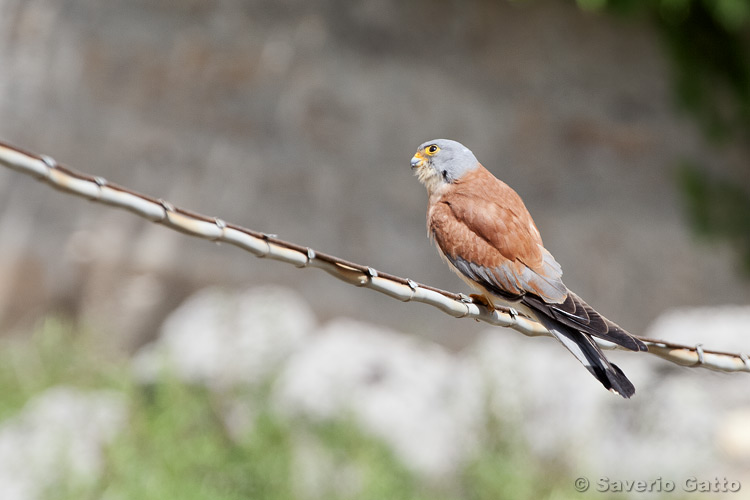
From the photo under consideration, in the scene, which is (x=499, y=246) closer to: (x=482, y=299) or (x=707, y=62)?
(x=482, y=299)

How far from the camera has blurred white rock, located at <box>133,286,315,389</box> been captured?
180 inches

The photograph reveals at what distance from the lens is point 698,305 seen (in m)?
6.83

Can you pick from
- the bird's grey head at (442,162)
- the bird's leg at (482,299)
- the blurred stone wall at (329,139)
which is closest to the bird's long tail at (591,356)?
the bird's leg at (482,299)

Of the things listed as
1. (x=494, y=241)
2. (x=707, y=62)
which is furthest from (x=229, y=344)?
(x=707, y=62)

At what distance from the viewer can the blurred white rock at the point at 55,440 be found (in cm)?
386

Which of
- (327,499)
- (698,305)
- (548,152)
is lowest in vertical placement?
(327,499)

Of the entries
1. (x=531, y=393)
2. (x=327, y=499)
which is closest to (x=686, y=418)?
(x=531, y=393)

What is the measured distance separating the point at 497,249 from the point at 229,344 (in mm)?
2644

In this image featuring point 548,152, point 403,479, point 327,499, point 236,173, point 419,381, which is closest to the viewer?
point 327,499

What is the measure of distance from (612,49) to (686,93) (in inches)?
26.1

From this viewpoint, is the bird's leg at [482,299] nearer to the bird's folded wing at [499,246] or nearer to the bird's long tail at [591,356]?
the bird's folded wing at [499,246]

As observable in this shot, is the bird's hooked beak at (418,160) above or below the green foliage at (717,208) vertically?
below

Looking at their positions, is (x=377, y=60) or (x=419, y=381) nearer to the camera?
(x=419, y=381)

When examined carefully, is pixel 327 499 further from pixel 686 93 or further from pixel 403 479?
pixel 686 93
